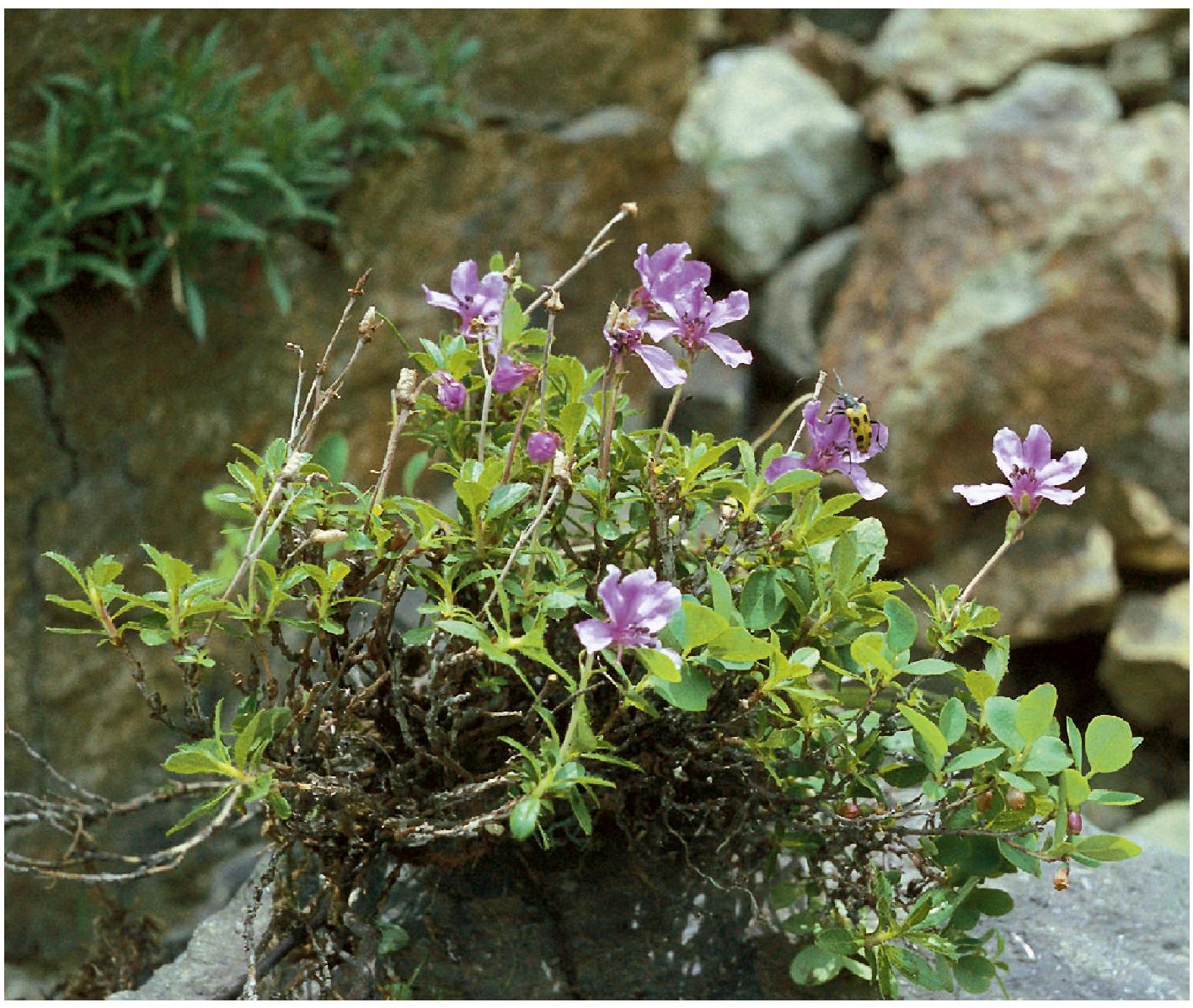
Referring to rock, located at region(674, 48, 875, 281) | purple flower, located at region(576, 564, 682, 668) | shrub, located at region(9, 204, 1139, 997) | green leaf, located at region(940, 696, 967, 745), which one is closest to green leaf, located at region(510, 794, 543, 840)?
shrub, located at region(9, 204, 1139, 997)

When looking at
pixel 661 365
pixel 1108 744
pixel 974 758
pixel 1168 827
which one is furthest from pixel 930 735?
pixel 1168 827

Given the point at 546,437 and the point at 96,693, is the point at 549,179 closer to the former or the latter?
the point at 96,693

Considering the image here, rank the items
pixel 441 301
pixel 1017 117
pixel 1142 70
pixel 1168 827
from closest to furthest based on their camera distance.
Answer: pixel 441 301 → pixel 1168 827 → pixel 1017 117 → pixel 1142 70

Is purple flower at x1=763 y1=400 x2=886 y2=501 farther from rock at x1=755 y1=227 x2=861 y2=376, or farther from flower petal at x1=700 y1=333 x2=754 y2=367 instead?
rock at x1=755 y1=227 x2=861 y2=376

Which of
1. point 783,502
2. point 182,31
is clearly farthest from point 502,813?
point 182,31

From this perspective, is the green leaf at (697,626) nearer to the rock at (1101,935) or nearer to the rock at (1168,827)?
the rock at (1101,935)

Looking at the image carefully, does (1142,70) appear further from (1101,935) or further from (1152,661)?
(1101,935)

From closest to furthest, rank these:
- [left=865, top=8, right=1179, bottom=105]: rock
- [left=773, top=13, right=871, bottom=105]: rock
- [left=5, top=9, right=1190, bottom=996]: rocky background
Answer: [left=5, top=9, right=1190, bottom=996]: rocky background, [left=865, top=8, right=1179, bottom=105]: rock, [left=773, top=13, right=871, bottom=105]: rock
